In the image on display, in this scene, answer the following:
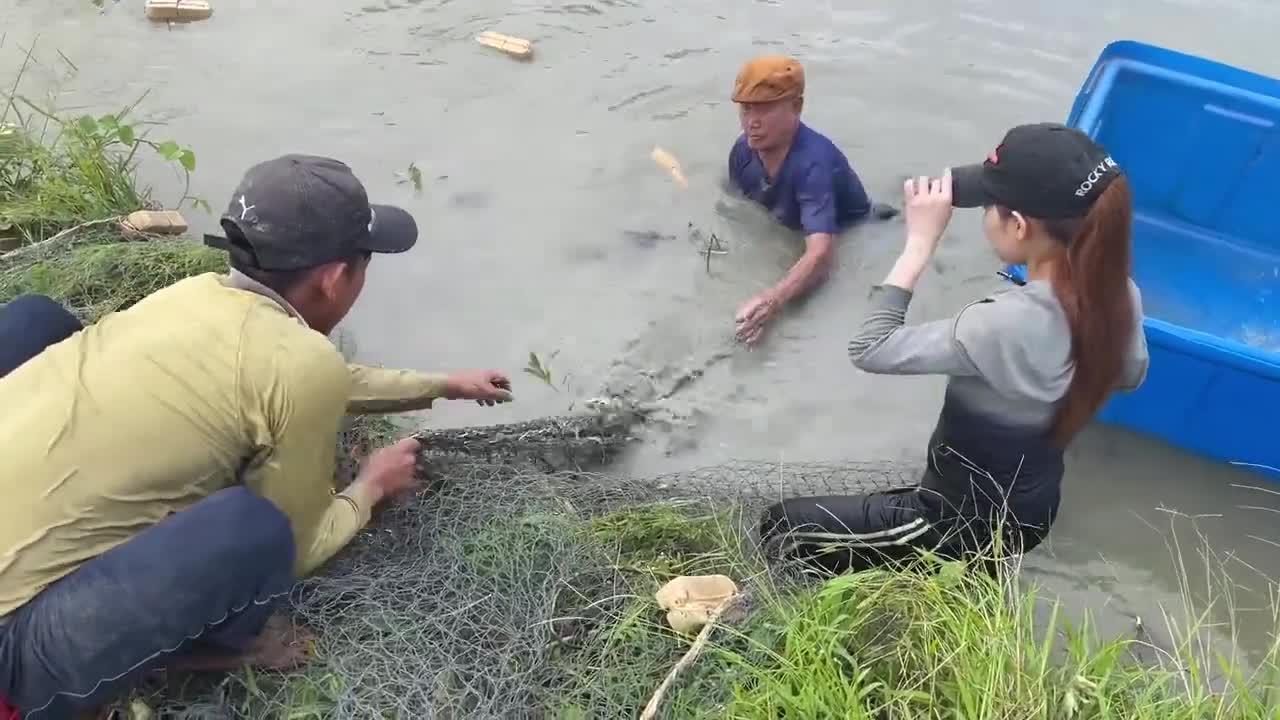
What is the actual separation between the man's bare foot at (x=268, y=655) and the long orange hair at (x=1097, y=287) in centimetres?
217

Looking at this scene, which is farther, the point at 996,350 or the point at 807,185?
the point at 807,185

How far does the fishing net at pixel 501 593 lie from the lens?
234cm

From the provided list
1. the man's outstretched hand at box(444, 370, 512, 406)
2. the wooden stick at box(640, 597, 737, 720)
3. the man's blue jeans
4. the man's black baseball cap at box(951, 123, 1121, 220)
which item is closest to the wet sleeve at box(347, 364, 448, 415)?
the man's outstretched hand at box(444, 370, 512, 406)

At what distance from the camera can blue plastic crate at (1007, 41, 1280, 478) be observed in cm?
411

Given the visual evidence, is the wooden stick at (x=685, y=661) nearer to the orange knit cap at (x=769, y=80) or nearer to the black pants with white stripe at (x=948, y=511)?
the black pants with white stripe at (x=948, y=511)

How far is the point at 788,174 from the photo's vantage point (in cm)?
458

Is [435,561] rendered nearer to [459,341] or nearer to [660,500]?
[660,500]

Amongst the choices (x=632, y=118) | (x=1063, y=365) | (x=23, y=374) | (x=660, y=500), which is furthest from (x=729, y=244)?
(x=23, y=374)

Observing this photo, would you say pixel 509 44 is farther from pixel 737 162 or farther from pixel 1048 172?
pixel 1048 172

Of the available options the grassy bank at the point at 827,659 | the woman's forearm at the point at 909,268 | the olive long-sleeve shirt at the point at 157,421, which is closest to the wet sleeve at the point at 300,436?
the olive long-sleeve shirt at the point at 157,421

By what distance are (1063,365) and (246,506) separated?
6.79 ft

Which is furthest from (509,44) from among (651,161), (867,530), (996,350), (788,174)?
(996,350)

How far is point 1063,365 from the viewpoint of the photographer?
2.41 m

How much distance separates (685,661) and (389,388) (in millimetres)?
1289
